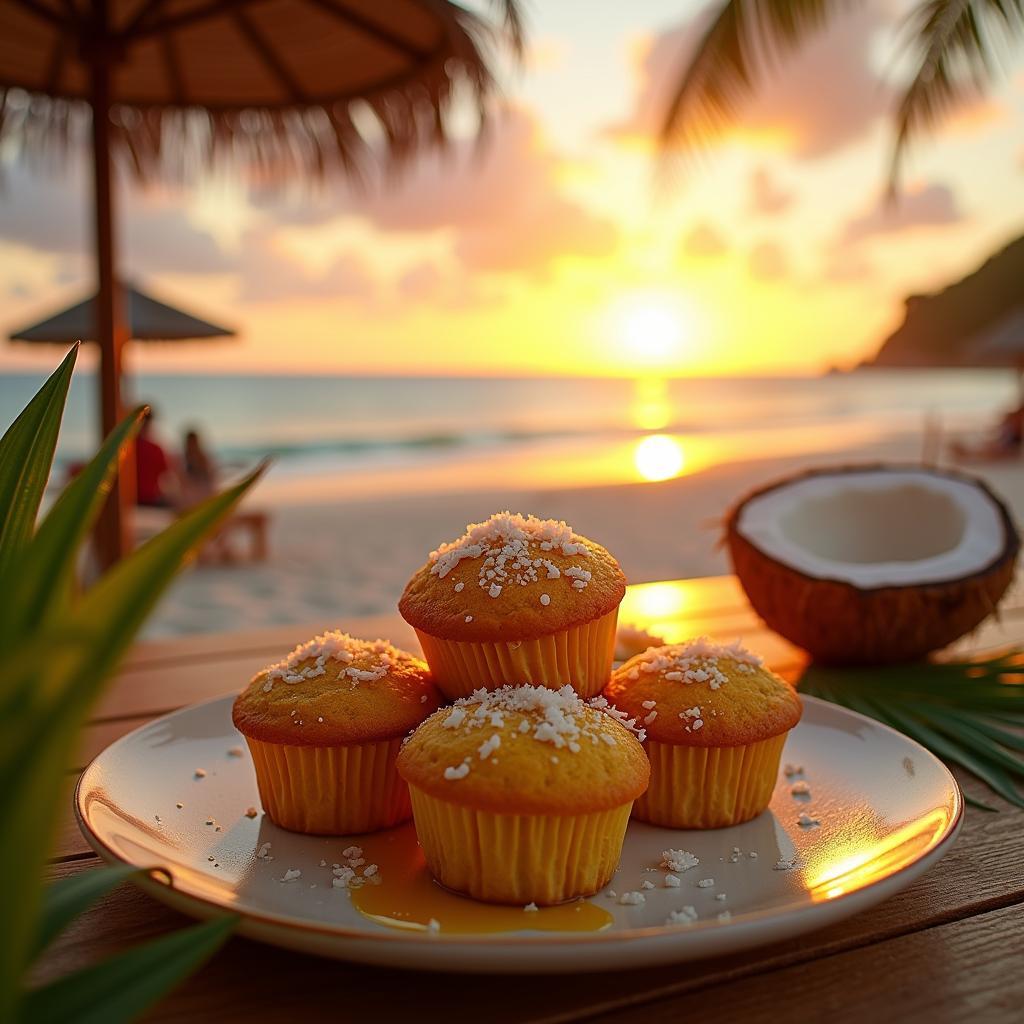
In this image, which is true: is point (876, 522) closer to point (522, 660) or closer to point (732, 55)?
point (522, 660)

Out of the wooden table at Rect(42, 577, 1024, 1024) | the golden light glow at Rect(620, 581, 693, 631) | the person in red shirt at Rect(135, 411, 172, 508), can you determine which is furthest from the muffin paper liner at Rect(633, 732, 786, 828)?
the person in red shirt at Rect(135, 411, 172, 508)

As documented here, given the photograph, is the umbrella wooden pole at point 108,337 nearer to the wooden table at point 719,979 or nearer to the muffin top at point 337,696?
the muffin top at point 337,696

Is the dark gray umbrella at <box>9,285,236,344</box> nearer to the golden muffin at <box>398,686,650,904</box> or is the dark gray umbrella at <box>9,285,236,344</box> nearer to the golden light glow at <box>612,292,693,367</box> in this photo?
the golden muffin at <box>398,686,650,904</box>

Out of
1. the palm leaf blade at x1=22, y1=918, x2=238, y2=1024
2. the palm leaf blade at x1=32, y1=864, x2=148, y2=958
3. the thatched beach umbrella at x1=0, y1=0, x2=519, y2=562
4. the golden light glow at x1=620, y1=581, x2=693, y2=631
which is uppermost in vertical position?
the thatched beach umbrella at x1=0, y1=0, x2=519, y2=562

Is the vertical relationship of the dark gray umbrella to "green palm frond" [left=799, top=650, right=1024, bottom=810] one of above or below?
above

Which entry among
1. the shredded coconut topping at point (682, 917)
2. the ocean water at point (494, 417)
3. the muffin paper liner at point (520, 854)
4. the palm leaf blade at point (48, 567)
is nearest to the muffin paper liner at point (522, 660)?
the muffin paper liner at point (520, 854)

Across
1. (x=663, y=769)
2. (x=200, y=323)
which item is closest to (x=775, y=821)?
(x=663, y=769)
